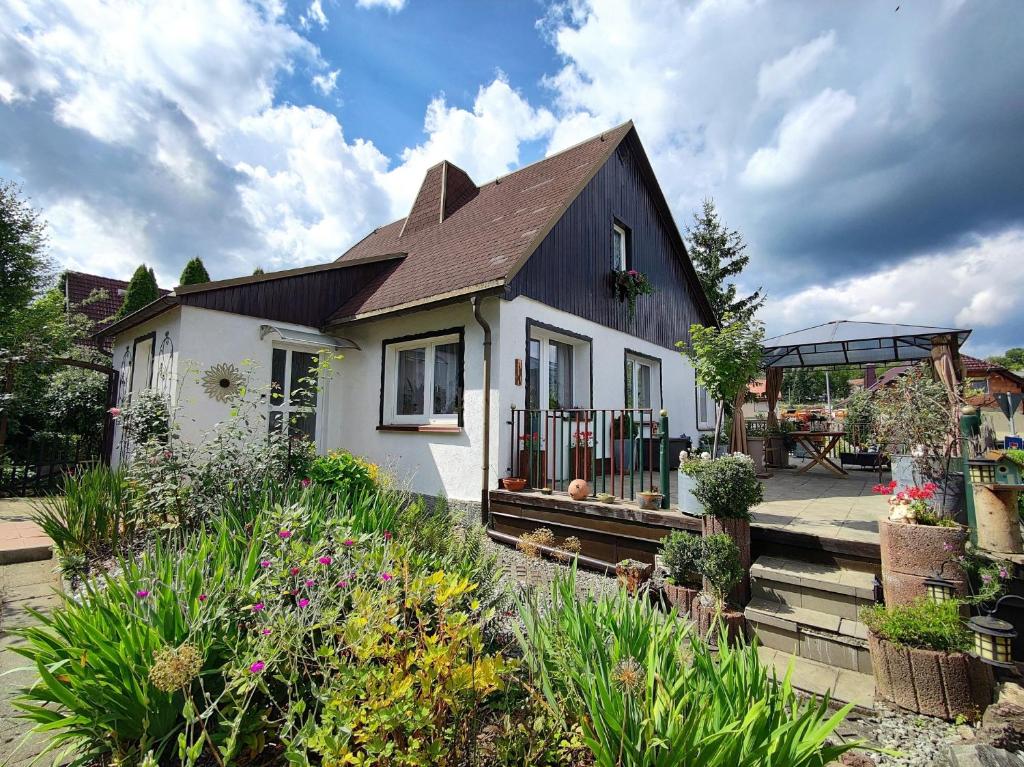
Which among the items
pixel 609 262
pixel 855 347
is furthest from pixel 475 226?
pixel 855 347

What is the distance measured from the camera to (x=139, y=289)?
14188 mm

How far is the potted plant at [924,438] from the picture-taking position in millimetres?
3932

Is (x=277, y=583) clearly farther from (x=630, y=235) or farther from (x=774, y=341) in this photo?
(x=774, y=341)

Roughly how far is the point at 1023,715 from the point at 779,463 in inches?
312

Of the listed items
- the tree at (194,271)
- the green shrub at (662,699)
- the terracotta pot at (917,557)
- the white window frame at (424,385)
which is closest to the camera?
the green shrub at (662,699)

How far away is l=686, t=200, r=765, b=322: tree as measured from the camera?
76.0 feet

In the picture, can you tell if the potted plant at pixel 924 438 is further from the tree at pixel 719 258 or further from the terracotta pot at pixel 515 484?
the tree at pixel 719 258

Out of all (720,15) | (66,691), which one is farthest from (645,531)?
(720,15)

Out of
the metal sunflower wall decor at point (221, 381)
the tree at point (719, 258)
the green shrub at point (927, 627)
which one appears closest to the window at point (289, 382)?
the metal sunflower wall decor at point (221, 381)

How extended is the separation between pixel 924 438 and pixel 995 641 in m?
1.97

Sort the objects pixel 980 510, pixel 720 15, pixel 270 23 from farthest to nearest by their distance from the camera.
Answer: pixel 270 23 → pixel 720 15 → pixel 980 510

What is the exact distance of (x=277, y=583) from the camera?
1852mm

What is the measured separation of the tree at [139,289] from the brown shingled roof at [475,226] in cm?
865

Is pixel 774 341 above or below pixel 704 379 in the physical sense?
above
